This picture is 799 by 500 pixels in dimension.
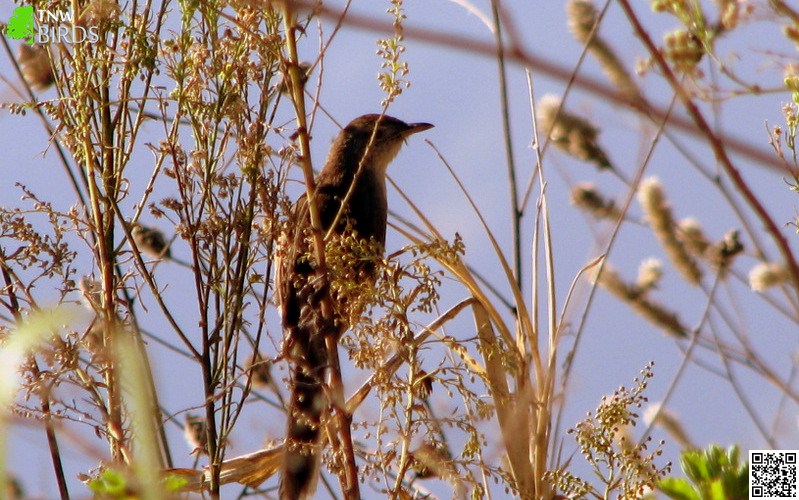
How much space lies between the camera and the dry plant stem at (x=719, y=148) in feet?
1.82

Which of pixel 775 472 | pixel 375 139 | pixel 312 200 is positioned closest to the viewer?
pixel 775 472

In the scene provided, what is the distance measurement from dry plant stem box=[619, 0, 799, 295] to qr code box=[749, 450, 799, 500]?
3.38ft

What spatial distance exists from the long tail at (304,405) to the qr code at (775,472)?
967 mm

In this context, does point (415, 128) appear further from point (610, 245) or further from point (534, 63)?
point (534, 63)

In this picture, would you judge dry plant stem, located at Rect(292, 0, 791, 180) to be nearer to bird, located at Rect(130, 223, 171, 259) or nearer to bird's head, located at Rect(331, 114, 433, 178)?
bird, located at Rect(130, 223, 171, 259)

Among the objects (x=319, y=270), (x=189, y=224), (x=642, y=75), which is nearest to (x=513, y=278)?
(x=319, y=270)

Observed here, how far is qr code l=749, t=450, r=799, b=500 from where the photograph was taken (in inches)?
62.0

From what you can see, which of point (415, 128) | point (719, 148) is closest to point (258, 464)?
point (719, 148)

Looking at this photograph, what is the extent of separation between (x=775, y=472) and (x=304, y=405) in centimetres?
119

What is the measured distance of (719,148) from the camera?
554mm

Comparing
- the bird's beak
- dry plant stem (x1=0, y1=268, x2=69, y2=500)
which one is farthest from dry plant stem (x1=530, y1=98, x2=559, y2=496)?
the bird's beak

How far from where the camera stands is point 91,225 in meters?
2.11

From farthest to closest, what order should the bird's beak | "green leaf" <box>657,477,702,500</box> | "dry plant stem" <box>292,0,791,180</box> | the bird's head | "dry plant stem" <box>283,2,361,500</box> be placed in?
the bird's beak < the bird's head < "dry plant stem" <box>283,2,361,500</box> < "green leaf" <box>657,477,702,500</box> < "dry plant stem" <box>292,0,791,180</box>

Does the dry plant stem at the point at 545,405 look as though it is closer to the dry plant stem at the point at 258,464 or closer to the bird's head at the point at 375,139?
the dry plant stem at the point at 258,464
